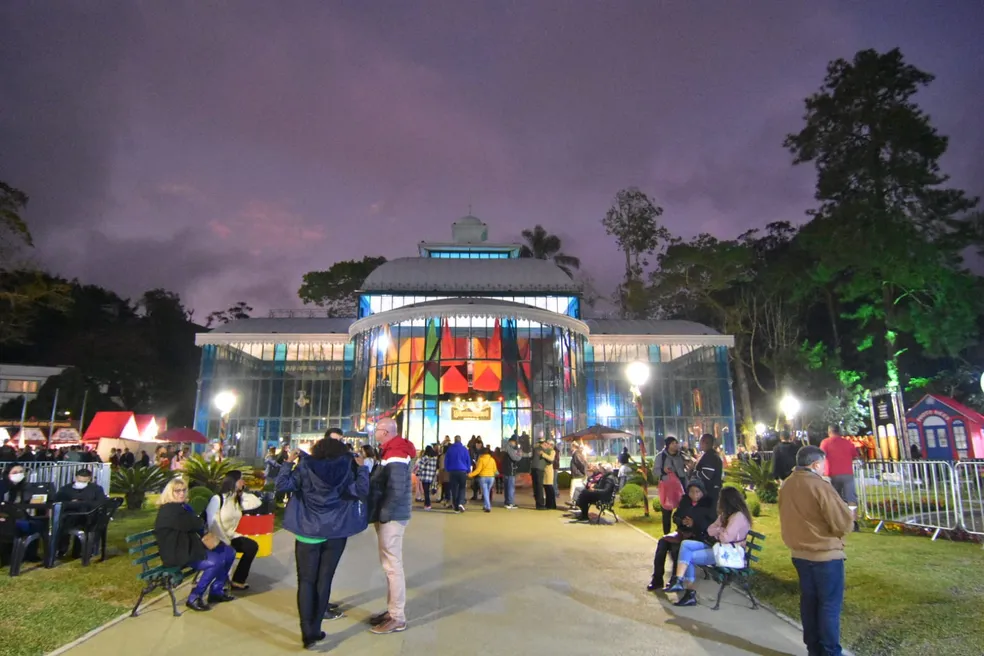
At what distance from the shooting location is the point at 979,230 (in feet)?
96.0

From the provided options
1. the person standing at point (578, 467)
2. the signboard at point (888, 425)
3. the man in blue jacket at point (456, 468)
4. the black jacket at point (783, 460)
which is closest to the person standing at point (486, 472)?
the man in blue jacket at point (456, 468)

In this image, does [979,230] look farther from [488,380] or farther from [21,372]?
[21,372]

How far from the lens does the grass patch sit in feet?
→ 18.1

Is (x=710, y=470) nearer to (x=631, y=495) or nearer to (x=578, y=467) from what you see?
(x=578, y=467)

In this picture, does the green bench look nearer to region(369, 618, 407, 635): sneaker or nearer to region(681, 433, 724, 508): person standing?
region(369, 618, 407, 635): sneaker

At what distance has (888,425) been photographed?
2808cm

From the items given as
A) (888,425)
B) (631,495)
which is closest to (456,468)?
(631,495)

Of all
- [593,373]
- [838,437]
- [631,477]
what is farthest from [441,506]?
[593,373]

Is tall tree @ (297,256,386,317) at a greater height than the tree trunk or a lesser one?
greater

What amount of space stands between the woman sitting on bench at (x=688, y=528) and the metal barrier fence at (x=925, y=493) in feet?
17.4

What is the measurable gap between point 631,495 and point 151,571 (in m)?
11.7

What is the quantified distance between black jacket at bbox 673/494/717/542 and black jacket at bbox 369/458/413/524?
3261mm

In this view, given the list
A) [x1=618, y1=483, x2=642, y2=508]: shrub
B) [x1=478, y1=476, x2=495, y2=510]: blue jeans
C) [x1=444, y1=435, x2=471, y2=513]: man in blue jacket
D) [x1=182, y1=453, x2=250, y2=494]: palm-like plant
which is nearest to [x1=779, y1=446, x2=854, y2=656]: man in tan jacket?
[x1=478, y1=476, x2=495, y2=510]: blue jeans

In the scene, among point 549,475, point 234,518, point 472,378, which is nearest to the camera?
point 234,518
